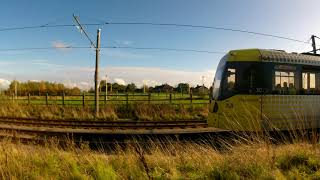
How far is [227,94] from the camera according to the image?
12.5 meters

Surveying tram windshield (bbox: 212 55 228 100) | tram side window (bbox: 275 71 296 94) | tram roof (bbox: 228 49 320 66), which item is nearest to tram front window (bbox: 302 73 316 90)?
tram roof (bbox: 228 49 320 66)

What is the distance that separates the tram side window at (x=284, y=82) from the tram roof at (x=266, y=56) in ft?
1.48

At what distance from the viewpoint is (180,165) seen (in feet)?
20.6

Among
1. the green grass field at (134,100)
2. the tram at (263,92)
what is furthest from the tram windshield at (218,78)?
the green grass field at (134,100)

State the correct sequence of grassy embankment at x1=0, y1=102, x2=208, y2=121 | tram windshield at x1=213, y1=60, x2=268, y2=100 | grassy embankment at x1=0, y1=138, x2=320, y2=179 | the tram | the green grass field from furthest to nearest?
the green grass field
grassy embankment at x1=0, y1=102, x2=208, y2=121
tram windshield at x1=213, y1=60, x2=268, y2=100
the tram
grassy embankment at x1=0, y1=138, x2=320, y2=179

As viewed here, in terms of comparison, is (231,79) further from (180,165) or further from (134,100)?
(134,100)

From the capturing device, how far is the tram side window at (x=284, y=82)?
1230 centimetres

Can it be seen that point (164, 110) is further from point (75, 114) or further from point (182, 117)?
point (75, 114)

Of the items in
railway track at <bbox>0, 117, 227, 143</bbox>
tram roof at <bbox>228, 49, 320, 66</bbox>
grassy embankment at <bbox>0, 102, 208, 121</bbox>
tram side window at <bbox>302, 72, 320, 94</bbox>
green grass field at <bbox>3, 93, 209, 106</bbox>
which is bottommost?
railway track at <bbox>0, 117, 227, 143</bbox>

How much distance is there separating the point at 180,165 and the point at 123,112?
16.9 meters

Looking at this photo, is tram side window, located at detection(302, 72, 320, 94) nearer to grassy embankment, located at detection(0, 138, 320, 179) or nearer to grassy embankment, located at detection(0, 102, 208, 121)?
grassy embankment, located at detection(0, 138, 320, 179)

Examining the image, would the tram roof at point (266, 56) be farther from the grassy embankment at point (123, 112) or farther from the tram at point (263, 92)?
the grassy embankment at point (123, 112)

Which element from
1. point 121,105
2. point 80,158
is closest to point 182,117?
point 121,105

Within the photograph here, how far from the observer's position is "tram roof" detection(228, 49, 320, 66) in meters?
12.2
